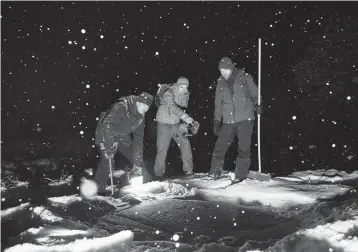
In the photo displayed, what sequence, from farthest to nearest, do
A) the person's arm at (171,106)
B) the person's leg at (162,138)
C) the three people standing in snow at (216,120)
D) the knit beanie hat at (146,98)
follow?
the person's leg at (162,138) → the person's arm at (171,106) → the knit beanie hat at (146,98) → the three people standing in snow at (216,120)

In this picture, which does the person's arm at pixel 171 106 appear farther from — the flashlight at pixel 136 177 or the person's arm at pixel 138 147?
the flashlight at pixel 136 177

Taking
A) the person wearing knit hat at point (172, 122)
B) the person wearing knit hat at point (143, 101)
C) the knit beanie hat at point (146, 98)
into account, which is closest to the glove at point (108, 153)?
the person wearing knit hat at point (143, 101)

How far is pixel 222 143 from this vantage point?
611cm

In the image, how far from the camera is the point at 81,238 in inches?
131

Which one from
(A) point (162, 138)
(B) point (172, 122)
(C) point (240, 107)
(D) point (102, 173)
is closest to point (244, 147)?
(C) point (240, 107)

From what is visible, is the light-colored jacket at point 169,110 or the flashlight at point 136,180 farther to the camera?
the light-colored jacket at point 169,110

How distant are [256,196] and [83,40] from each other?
62.7 ft

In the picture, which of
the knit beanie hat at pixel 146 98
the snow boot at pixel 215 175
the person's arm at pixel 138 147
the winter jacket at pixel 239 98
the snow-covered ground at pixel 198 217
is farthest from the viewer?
the snow boot at pixel 215 175

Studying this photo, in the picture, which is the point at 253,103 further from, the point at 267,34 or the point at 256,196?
the point at 267,34

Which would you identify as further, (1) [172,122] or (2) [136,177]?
(1) [172,122]

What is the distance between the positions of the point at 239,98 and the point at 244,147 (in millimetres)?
895

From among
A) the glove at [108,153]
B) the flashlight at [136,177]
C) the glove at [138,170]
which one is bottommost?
the flashlight at [136,177]

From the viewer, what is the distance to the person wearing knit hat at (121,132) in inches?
208

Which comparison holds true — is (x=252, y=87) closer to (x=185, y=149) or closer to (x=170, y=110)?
(x=170, y=110)
